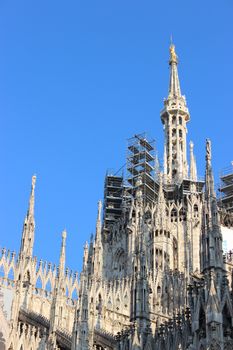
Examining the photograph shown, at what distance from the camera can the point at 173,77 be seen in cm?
6147

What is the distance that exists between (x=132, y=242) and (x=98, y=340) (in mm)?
16670

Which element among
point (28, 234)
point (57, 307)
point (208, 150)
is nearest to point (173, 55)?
point (28, 234)

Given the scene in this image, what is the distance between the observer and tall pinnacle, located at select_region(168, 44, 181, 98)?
59.1 metres

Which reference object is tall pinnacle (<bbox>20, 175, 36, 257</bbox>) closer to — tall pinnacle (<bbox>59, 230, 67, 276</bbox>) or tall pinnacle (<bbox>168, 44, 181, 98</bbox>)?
tall pinnacle (<bbox>59, 230, 67, 276</bbox>)

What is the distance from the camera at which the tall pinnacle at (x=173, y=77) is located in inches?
2326

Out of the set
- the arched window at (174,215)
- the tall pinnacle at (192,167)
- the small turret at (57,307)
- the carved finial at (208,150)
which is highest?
the tall pinnacle at (192,167)

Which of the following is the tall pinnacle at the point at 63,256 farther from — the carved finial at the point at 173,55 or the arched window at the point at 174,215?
the carved finial at the point at 173,55

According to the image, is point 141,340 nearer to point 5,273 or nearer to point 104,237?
point 5,273

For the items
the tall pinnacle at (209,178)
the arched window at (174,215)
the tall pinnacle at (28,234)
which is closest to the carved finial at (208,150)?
the tall pinnacle at (209,178)

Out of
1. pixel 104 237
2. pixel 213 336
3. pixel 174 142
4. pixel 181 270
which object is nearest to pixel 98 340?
pixel 213 336

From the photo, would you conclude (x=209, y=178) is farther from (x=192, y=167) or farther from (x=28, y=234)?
(x=192, y=167)

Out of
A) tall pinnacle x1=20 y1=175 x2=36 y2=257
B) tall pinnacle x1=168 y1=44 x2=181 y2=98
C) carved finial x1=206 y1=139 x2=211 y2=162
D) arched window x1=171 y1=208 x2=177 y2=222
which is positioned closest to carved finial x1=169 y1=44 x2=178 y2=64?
tall pinnacle x1=168 y1=44 x2=181 y2=98

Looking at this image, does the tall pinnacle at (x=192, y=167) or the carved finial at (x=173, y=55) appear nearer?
the tall pinnacle at (x=192, y=167)

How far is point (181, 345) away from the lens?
716 inches
